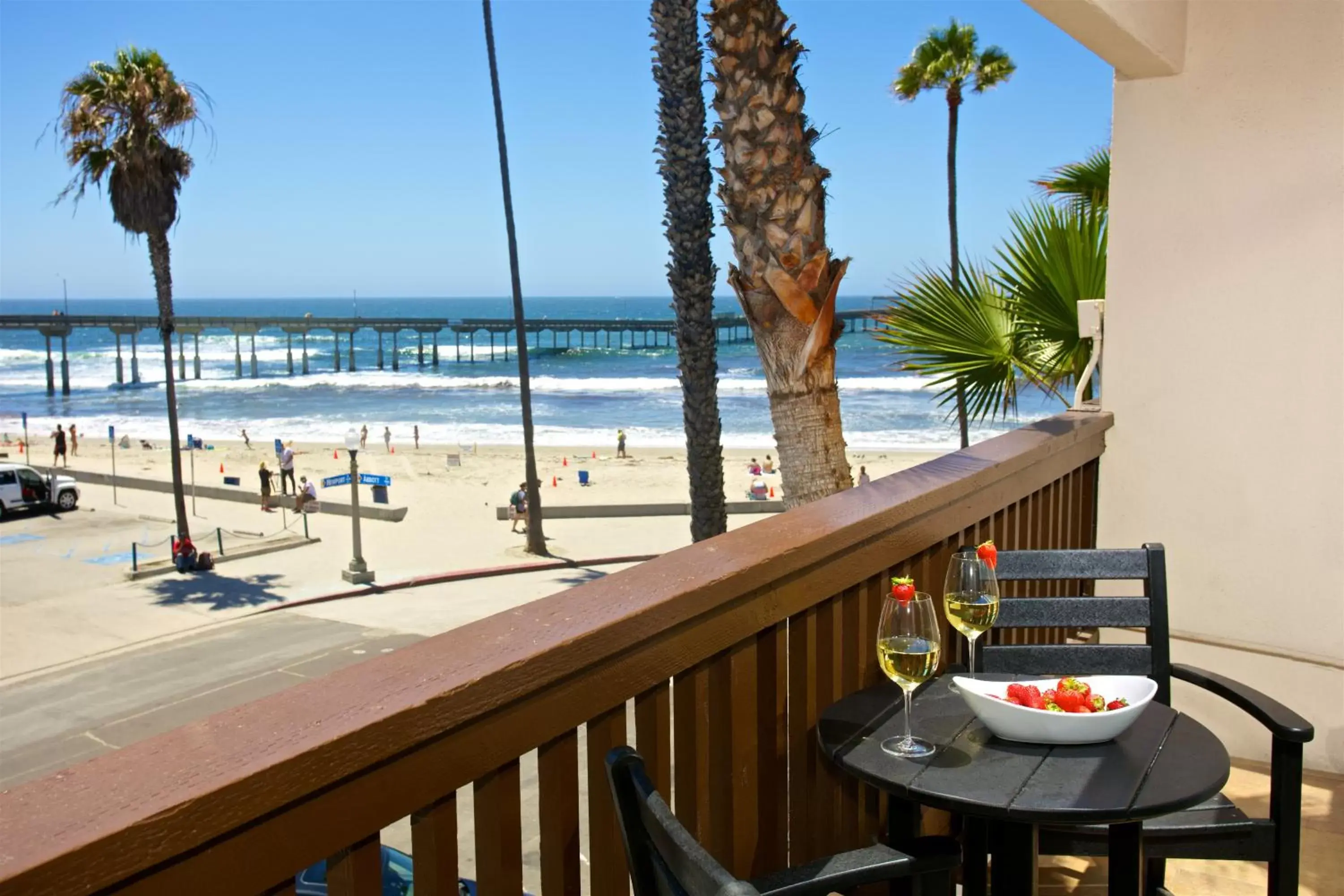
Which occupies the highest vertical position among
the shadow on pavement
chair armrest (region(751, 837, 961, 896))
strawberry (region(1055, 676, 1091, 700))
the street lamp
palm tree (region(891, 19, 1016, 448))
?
palm tree (region(891, 19, 1016, 448))

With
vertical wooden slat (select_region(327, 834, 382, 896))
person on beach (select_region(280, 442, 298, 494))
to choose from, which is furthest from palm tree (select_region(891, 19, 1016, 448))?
vertical wooden slat (select_region(327, 834, 382, 896))

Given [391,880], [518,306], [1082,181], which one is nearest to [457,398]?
[518,306]

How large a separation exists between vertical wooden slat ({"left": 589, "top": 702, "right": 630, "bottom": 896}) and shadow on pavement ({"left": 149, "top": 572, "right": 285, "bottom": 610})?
587 inches

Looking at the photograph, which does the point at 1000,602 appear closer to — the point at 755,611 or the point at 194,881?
the point at 755,611

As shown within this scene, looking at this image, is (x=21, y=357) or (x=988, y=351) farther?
(x=21, y=357)

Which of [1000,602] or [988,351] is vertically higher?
[988,351]

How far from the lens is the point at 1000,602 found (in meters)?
2.27

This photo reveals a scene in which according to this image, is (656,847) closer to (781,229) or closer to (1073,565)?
(1073,565)

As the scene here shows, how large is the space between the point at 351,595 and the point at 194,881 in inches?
610

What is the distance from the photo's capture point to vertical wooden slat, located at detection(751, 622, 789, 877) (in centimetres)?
182

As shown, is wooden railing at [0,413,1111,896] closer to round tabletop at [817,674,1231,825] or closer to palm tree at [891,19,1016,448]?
round tabletop at [817,674,1231,825]

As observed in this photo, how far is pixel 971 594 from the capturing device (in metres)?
1.94

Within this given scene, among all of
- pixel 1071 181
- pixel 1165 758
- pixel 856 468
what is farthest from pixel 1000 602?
pixel 856 468

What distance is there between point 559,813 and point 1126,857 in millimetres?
968
